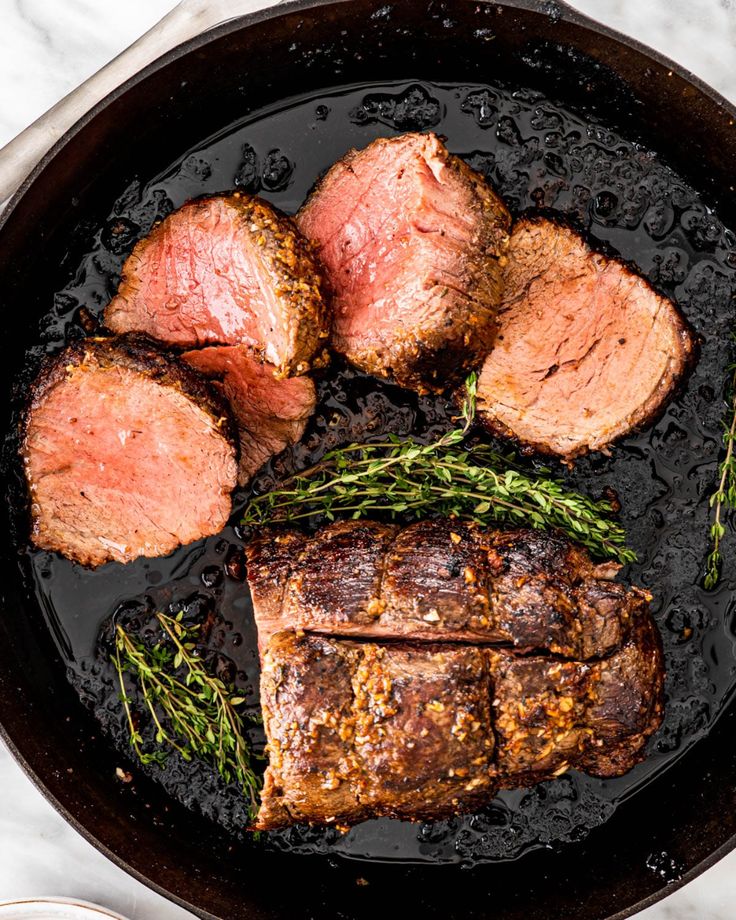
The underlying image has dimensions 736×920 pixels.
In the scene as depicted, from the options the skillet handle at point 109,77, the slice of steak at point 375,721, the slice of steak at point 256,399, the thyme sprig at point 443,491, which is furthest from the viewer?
the skillet handle at point 109,77

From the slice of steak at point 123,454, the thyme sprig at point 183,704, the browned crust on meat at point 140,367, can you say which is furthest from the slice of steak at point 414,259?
the thyme sprig at point 183,704

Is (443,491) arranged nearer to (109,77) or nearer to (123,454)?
(123,454)

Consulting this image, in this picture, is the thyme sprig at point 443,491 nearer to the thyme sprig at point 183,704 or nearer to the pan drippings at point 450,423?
the pan drippings at point 450,423

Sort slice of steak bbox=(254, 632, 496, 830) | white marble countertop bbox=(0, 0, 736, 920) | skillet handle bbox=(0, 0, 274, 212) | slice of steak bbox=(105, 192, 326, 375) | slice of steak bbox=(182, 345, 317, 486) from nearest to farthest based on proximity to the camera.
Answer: slice of steak bbox=(254, 632, 496, 830), slice of steak bbox=(105, 192, 326, 375), slice of steak bbox=(182, 345, 317, 486), skillet handle bbox=(0, 0, 274, 212), white marble countertop bbox=(0, 0, 736, 920)

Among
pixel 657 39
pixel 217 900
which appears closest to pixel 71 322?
pixel 217 900

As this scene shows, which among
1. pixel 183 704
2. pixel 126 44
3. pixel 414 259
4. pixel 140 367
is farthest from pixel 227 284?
pixel 183 704

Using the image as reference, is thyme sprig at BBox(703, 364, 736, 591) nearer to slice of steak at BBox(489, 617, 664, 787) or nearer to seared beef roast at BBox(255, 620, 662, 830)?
slice of steak at BBox(489, 617, 664, 787)

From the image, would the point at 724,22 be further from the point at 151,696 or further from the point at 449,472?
the point at 151,696

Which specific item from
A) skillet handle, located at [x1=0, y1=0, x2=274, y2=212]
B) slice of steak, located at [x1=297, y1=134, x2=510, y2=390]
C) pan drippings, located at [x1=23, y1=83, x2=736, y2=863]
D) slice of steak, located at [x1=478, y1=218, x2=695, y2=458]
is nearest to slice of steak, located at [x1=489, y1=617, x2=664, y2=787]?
pan drippings, located at [x1=23, y1=83, x2=736, y2=863]
